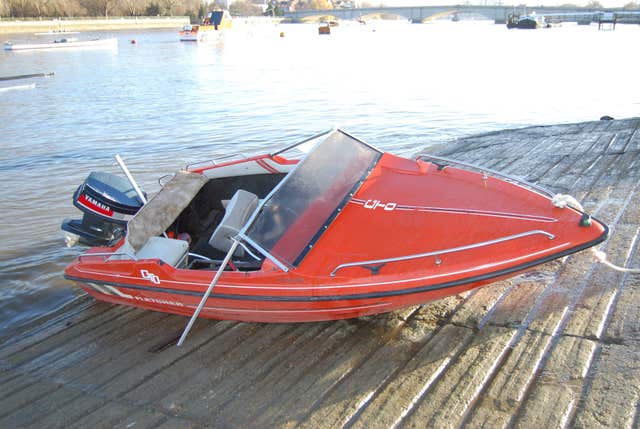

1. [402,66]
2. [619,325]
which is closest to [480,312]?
[619,325]

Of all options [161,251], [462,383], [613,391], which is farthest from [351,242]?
[613,391]

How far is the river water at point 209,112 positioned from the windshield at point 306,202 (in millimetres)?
3115

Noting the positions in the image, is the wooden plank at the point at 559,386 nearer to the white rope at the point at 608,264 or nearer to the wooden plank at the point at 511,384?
the wooden plank at the point at 511,384

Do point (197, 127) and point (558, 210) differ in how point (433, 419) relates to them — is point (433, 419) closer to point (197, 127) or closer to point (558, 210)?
point (558, 210)

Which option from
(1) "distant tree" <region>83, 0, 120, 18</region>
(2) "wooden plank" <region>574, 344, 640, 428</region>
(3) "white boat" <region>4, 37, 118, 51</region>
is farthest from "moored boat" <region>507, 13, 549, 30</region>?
(2) "wooden plank" <region>574, 344, 640, 428</region>

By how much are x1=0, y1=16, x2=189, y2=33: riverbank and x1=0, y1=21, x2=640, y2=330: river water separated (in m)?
40.7

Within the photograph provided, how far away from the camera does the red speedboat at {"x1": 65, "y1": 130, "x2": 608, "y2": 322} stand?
397cm

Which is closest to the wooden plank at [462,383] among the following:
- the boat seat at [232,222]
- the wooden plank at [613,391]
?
the wooden plank at [613,391]

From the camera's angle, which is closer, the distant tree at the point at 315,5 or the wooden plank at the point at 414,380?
the wooden plank at the point at 414,380

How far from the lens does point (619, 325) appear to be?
3.93m

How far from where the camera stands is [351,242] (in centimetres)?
423

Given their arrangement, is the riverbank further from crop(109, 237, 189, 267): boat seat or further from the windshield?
the windshield

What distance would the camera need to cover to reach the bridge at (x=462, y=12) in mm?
97312

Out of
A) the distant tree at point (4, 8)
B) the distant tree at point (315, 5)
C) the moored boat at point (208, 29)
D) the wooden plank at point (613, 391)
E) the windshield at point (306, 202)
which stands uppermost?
the distant tree at point (315, 5)
